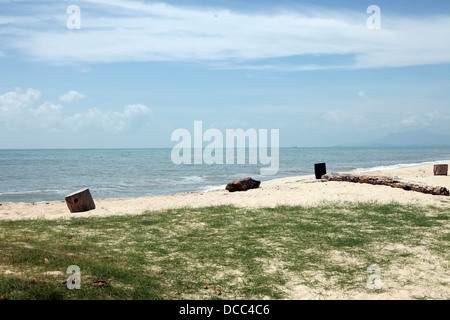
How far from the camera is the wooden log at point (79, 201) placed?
577 inches

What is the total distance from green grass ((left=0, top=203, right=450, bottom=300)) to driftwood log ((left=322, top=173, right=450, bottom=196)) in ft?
9.59

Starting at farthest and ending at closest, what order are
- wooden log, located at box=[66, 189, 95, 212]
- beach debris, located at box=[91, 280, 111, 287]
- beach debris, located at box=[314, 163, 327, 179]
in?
beach debris, located at box=[314, 163, 327, 179] → wooden log, located at box=[66, 189, 95, 212] → beach debris, located at box=[91, 280, 111, 287]

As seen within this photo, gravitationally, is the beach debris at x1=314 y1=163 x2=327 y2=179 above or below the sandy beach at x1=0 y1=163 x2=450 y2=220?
above

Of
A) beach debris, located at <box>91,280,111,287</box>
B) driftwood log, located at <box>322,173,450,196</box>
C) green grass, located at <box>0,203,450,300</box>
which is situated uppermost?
driftwood log, located at <box>322,173,450,196</box>

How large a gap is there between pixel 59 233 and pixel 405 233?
9017mm

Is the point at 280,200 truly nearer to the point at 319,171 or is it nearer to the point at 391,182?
the point at 391,182

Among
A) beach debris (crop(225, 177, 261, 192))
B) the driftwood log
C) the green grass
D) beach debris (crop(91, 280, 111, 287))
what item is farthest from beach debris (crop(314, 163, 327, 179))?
beach debris (crop(91, 280, 111, 287))

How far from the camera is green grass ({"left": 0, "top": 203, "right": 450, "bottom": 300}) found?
6.12m

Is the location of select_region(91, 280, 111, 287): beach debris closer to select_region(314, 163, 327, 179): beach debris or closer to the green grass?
the green grass

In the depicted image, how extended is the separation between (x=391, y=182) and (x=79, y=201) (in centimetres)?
1312

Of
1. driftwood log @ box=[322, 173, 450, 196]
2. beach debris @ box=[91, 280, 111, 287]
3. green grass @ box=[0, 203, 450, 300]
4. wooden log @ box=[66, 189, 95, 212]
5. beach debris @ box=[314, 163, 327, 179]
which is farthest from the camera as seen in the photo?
beach debris @ box=[314, 163, 327, 179]

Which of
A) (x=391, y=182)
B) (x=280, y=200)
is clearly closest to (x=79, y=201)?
(x=280, y=200)
